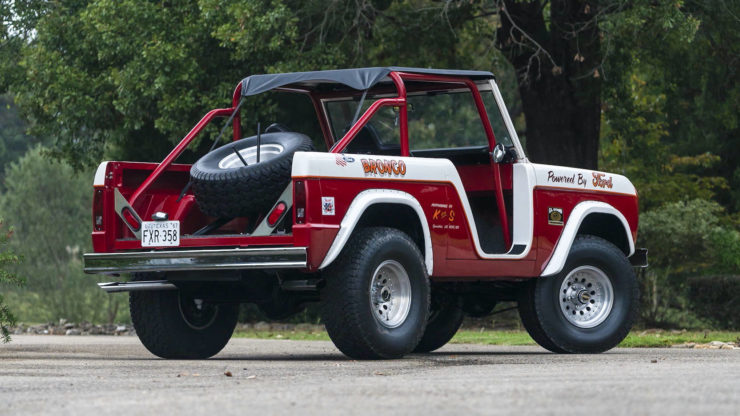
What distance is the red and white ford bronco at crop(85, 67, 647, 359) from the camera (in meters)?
10.1

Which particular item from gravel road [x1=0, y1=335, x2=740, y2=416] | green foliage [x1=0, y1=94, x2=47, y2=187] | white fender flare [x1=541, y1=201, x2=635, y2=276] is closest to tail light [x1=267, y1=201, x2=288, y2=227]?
gravel road [x1=0, y1=335, x2=740, y2=416]

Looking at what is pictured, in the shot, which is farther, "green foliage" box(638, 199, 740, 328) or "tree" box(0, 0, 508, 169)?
"green foliage" box(638, 199, 740, 328)

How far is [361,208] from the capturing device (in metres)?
9.98

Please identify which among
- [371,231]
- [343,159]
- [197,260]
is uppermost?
[343,159]

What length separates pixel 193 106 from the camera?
19312 mm

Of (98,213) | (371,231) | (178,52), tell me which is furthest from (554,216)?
(178,52)

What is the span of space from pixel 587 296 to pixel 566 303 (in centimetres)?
22

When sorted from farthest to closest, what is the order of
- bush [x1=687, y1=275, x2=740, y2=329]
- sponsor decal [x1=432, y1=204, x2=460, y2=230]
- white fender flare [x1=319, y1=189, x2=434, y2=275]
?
bush [x1=687, y1=275, x2=740, y2=329], sponsor decal [x1=432, y1=204, x2=460, y2=230], white fender flare [x1=319, y1=189, x2=434, y2=275]

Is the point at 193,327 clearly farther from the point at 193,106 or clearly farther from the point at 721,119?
the point at 721,119

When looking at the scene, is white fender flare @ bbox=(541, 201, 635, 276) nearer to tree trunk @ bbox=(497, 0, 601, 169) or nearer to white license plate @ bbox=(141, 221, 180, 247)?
white license plate @ bbox=(141, 221, 180, 247)

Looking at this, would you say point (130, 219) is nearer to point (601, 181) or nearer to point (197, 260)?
point (197, 260)

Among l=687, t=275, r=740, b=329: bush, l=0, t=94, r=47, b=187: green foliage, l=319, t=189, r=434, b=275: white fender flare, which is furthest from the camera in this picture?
l=0, t=94, r=47, b=187: green foliage

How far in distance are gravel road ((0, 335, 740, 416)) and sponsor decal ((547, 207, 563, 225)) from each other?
116 centimetres

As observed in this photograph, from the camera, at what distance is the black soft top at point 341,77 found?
10977 mm
